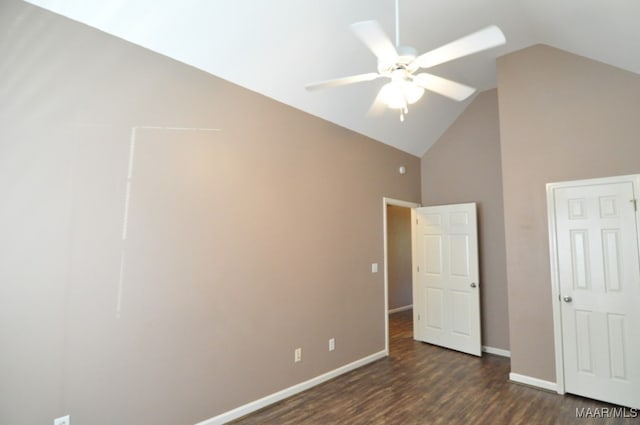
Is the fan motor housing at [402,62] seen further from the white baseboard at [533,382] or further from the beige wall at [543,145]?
the white baseboard at [533,382]

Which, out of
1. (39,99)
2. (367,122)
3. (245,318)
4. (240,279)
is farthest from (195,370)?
(367,122)

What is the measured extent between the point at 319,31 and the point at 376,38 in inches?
54.6

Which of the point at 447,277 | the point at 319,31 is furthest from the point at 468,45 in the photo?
the point at 447,277

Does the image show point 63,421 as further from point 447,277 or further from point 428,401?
point 447,277

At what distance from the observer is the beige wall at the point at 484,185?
4.53 meters

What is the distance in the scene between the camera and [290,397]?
3215 millimetres

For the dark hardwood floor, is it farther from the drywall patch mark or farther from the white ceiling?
the white ceiling

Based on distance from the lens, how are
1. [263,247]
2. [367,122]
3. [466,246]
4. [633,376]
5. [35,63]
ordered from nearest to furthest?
[35,63], [633,376], [263,247], [367,122], [466,246]

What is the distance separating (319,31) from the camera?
9.36 ft

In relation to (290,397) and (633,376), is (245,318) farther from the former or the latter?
(633,376)

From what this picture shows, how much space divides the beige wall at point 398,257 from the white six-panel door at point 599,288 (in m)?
4.03

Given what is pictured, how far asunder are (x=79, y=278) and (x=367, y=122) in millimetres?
3419

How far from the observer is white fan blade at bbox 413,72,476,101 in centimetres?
197

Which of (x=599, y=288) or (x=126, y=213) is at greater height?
(x=126, y=213)
